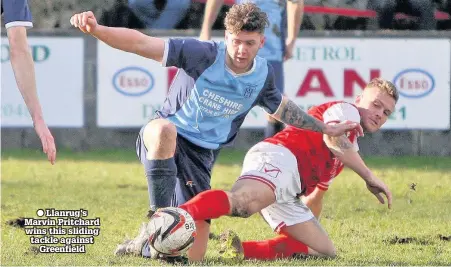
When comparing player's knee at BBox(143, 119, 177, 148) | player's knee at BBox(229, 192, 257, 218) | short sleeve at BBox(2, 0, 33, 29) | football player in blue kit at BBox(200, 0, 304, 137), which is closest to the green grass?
player's knee at BBox(229, 192, 257, 218)

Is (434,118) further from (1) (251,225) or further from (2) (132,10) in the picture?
(1) (251,225)

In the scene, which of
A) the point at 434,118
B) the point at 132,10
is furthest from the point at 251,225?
the point at 132,10

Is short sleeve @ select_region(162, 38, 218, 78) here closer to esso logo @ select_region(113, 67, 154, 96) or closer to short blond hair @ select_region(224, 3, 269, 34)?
short blond hair @ select_region(224, 3, 269, 34)

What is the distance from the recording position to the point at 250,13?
6.20 meters

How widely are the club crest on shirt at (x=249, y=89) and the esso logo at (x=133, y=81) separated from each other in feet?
21.3

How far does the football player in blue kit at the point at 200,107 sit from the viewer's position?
6.15 metres

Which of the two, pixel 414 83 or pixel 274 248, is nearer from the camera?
pixel 274 248

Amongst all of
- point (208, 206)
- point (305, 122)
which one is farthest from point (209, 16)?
point (208, 206)

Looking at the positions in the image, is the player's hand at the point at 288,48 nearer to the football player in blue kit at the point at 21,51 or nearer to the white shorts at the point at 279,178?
the white shorts at the point at 279,178

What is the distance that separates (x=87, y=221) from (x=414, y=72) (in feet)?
20.3

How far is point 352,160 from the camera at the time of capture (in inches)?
255

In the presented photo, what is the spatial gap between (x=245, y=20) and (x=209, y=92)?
437 mm

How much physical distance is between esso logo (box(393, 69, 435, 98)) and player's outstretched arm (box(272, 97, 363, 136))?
630 cm

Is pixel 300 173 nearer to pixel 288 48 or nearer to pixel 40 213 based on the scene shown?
pixel 40 213
